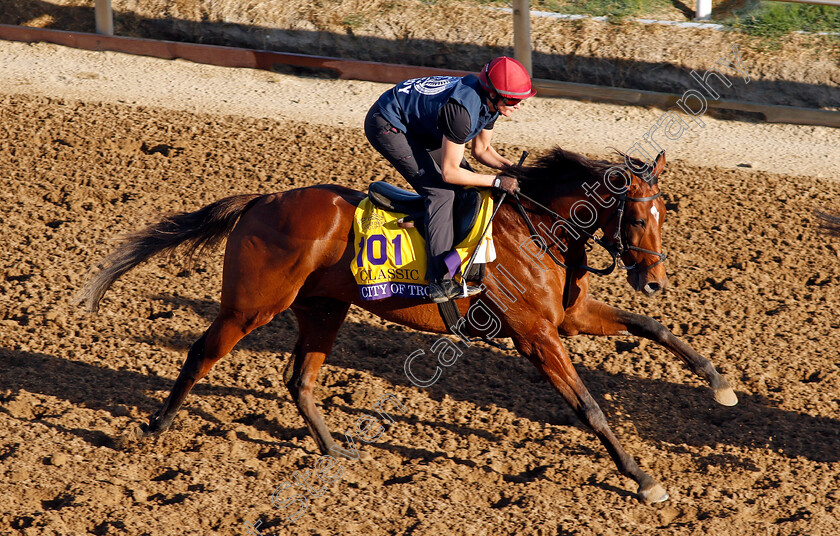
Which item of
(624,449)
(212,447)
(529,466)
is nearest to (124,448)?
(212,447)

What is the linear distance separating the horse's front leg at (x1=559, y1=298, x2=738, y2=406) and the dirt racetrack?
338 millimetres

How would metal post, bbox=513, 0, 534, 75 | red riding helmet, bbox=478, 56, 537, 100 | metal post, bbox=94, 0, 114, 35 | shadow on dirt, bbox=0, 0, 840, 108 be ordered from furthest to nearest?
metal post, bbox=94, 0, 114, 35, metal post, bbox=513, 0, 534, 75, shadow on dirt, bbox=0, 0, 840, 108, red riding helmet, bbox=478, 56, 537, 100

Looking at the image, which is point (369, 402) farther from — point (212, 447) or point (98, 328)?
point (98, 328)

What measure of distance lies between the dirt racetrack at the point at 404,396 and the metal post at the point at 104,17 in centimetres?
347

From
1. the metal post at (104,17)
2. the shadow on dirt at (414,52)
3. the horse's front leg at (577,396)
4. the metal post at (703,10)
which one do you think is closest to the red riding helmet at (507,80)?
the horse's front leg at (577,396)

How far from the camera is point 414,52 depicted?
10617 mm

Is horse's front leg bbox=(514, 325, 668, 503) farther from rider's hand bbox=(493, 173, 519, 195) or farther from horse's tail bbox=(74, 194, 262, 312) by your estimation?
horse's tail bbox=(74, 194, 262, 312)

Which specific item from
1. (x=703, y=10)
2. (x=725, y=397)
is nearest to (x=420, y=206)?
(x=725, y=397)

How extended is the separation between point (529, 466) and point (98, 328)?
3.18 meters

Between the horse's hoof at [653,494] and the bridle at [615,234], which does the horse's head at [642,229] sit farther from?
the horse's hoof at [653,494]

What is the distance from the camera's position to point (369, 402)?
557 centimetres

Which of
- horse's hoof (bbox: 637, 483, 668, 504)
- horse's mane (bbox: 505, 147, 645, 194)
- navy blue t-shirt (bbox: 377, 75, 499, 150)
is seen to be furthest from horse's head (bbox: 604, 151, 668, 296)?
horse's hoof (bbox: 637, 483, 668, 504)

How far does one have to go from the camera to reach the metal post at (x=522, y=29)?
9.81 m

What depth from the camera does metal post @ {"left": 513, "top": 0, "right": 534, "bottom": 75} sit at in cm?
981
